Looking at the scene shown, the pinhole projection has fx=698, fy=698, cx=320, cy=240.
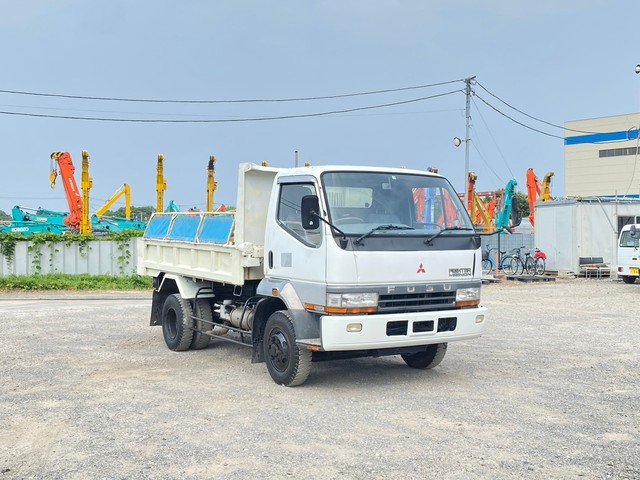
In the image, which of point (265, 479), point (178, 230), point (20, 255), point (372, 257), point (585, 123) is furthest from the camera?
point (585, 123)

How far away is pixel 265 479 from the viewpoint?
202 inches

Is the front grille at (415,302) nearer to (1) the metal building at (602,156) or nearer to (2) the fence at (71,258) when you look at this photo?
(2) the fence at (71,258)

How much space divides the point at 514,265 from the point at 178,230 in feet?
71.5

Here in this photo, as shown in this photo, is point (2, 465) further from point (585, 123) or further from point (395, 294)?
point (585, 123)

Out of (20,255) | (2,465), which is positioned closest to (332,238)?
(2,465)

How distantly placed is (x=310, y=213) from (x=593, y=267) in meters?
22.8

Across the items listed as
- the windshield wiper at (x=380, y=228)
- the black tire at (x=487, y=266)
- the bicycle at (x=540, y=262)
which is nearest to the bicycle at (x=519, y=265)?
the bicycle at (x=540, y=262)

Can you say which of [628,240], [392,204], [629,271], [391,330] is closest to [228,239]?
[392,204]

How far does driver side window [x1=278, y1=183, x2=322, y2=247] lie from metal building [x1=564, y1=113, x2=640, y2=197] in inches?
2443

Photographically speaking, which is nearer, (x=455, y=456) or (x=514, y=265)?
(x=455, y=456)

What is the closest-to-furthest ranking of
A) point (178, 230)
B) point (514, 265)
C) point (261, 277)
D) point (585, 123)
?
1. point (261, 277)
2. point (178, 230)
3. point (514, 265)
4. point (585, 123)

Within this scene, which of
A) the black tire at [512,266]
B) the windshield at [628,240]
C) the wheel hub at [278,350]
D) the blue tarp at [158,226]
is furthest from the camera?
the black tire at [512,266]

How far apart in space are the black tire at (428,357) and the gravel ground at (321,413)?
14 centimetres

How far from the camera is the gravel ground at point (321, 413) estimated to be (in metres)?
5.46
